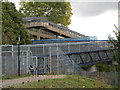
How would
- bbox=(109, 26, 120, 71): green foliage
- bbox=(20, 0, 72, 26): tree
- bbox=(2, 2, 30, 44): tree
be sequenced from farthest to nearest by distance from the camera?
bbox=(20, 0, 72, 26): tree
bbox=(2, 2, 30, 44): tree
bbox=(109, 26, 120, 71): green foliage

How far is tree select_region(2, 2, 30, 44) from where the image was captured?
35.5m

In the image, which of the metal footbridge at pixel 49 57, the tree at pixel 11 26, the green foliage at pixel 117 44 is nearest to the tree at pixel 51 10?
the tree at pixel 11 26

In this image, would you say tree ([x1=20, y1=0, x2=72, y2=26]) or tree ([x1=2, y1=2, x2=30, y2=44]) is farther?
tree ([x1=20, y1=0, x2=72, y2=26])

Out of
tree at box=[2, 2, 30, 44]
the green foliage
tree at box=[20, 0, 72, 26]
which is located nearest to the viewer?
the green foliage

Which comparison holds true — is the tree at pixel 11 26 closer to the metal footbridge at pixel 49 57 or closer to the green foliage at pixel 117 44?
the metal footbridge at pixel 49 57

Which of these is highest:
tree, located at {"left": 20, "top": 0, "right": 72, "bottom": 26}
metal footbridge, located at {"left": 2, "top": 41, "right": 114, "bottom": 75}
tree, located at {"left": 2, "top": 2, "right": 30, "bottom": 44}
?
tree, located at {"left": 20, "top": 0, "right": 72, "bottom": 26}

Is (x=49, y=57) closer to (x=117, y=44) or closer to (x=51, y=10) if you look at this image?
(x=117, y=44)

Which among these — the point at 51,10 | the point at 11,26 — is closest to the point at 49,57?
the point at 11,26

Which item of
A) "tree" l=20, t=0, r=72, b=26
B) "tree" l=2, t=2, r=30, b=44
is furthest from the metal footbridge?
"tree" l=20, t=0, r=72, b=26

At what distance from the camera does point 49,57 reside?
2562 cm

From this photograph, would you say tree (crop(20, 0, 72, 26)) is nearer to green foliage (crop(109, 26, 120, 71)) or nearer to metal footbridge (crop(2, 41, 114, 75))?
metal footbridge (crop(2, 41, 114, 75))

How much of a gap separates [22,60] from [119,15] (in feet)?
26.7

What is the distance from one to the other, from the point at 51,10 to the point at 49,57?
129ft

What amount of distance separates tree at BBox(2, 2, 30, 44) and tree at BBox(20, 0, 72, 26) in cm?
2150
